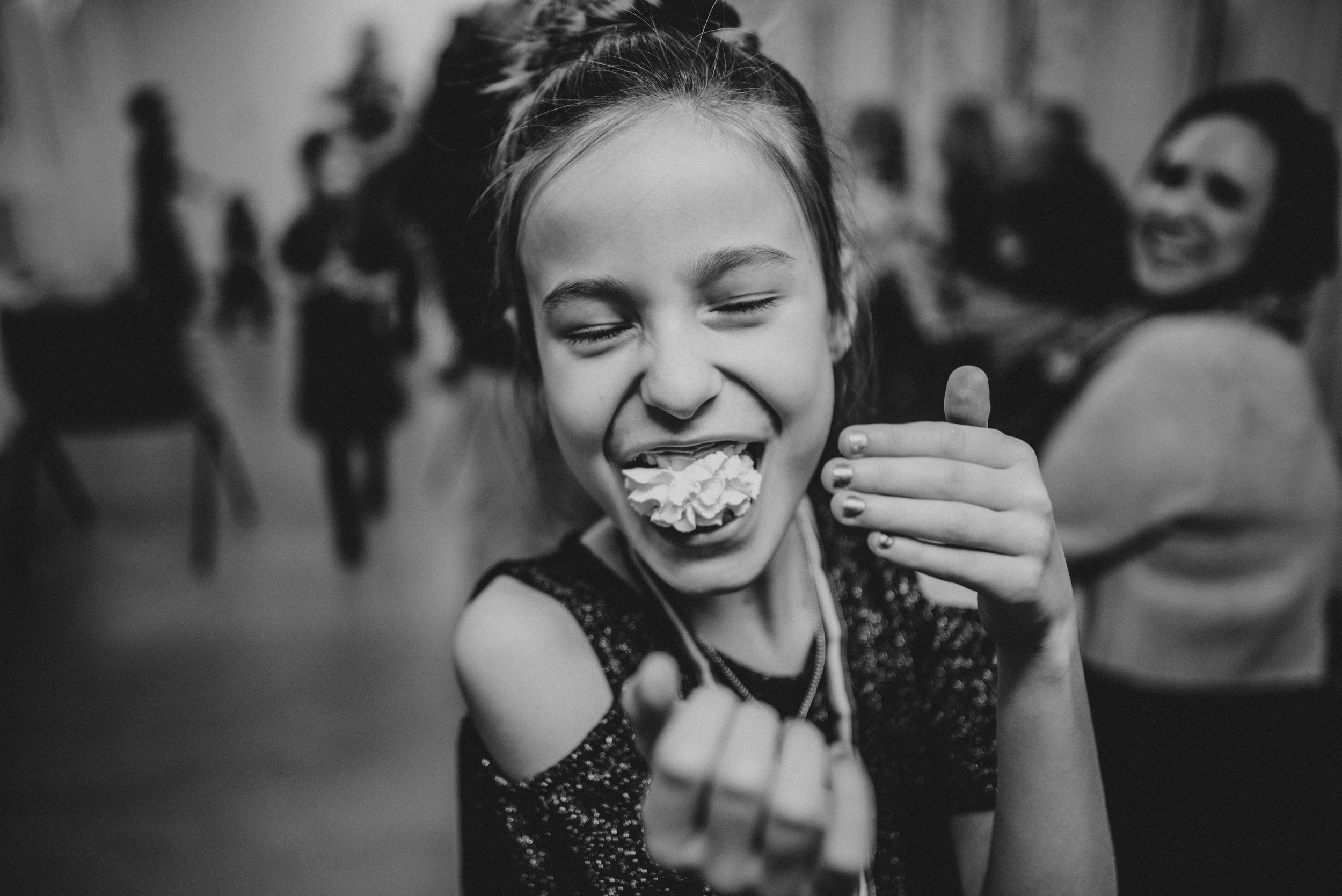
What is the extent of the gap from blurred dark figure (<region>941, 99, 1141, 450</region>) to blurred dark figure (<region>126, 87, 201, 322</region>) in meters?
2.65

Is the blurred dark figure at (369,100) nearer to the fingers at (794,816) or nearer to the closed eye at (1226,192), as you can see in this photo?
the closed eye at (1226,192)

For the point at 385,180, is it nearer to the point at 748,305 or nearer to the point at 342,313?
the point at 342,313

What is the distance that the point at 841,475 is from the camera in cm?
48

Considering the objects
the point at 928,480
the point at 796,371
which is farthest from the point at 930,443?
the point at 796,371

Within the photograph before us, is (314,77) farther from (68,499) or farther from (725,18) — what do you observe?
(725,18)

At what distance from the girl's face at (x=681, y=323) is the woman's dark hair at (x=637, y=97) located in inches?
1.2

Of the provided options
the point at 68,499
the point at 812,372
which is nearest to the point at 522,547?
the point at 812,372

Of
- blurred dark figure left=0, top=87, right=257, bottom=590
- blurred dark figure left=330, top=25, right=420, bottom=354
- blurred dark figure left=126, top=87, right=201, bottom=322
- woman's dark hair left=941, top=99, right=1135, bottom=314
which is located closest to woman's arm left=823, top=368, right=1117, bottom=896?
blurred dark figure left=330, top=25, right=420, bottom=354

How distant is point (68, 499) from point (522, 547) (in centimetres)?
306

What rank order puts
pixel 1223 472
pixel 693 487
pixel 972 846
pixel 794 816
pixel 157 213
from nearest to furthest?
pixel 794 816 → pixel 693 487 → pixel 972 846 → pixel 1223 472 → pixel 157 213

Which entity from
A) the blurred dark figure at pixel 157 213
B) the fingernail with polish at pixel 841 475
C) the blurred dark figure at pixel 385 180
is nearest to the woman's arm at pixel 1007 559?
the fingernail with polish at pixel 841 475

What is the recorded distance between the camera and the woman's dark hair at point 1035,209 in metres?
2.23

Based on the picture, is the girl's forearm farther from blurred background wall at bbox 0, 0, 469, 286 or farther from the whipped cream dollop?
blurred background wall at bbox 0, 0, 469, 286

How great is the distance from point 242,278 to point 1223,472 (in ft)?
13.1
